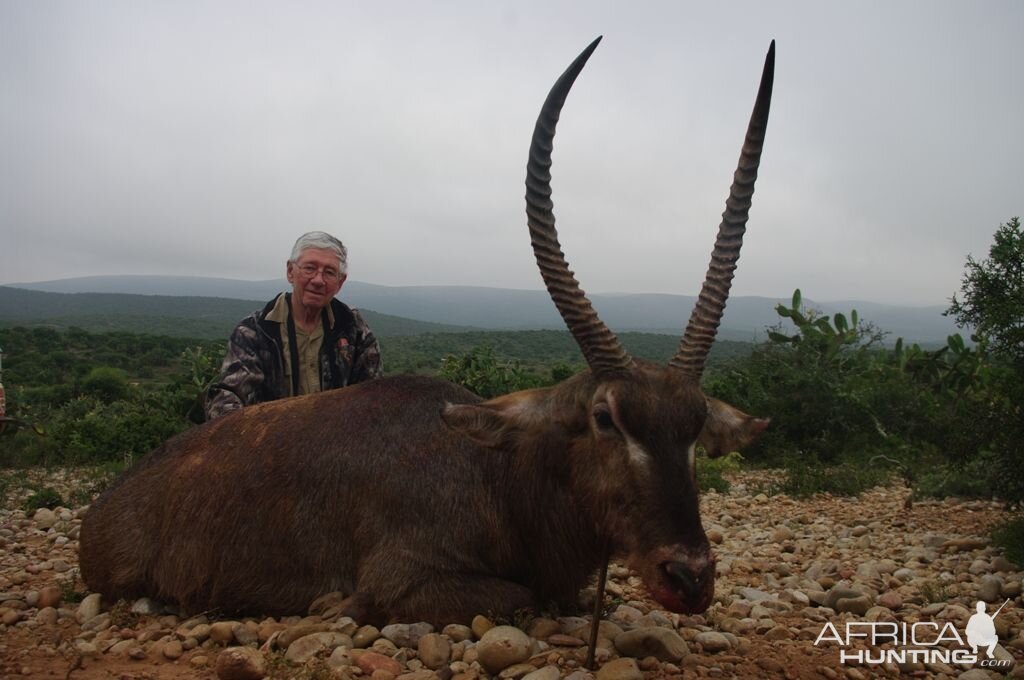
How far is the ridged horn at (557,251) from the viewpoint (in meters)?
4.39

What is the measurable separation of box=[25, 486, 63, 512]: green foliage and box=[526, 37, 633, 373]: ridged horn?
747 cm

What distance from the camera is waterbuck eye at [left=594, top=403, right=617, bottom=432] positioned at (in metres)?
4.20

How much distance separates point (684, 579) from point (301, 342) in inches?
198

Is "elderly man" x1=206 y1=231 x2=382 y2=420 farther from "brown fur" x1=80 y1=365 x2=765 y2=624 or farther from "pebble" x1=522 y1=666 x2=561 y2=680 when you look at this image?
"pebble" x1=522 y1=666 x2=561 y2=680

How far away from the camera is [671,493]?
3.87 meters

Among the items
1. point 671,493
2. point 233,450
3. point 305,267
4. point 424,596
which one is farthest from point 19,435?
point 671,493

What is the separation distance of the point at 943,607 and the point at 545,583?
2682 mm

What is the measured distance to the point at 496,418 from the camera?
15.3ft

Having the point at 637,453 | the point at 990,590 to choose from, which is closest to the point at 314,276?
the point at 637,453

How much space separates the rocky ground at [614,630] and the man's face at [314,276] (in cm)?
299

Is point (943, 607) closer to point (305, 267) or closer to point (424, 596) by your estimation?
point (424, 596)

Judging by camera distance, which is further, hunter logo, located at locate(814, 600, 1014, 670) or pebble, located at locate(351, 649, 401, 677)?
hunter logo, located at locate(814, 600, 1014, 670)

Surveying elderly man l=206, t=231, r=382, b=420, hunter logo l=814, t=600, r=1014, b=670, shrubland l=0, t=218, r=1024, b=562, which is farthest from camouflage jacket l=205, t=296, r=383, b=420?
hunter logo l=814, t=600, r=1014, b=670

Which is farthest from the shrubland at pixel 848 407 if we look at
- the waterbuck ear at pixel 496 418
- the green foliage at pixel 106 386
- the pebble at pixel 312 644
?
the pebble at pixel 312 644
